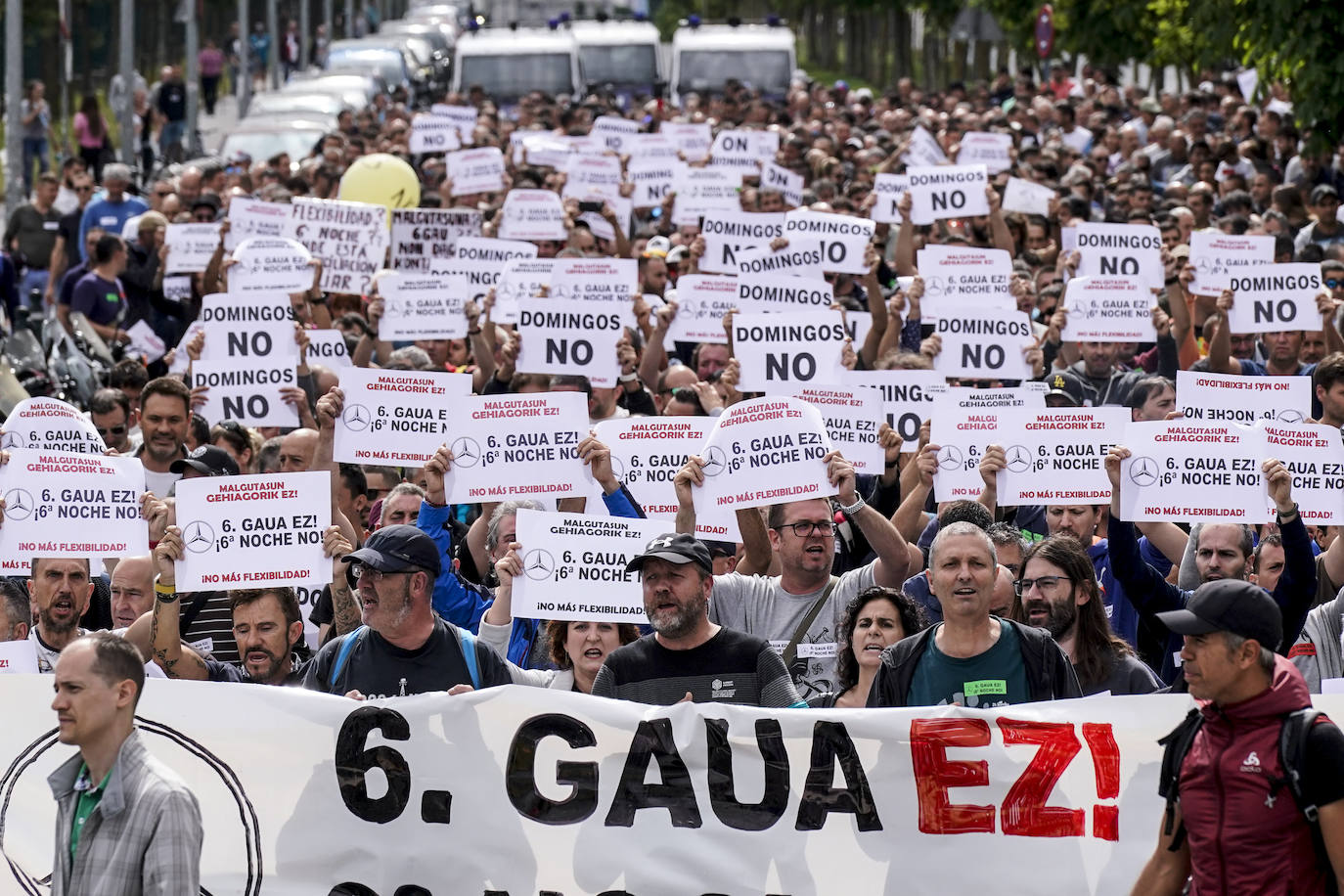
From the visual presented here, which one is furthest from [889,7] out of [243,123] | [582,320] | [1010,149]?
[582,320]

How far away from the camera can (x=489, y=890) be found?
6.88 m

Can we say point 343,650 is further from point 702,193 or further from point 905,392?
point 702,193

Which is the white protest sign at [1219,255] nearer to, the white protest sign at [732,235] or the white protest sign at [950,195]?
the white protest sign at [950,195]

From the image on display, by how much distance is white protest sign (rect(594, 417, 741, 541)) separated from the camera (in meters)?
9.56

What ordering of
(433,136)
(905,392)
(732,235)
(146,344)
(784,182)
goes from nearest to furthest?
(905,392) < (146,344) < (732,235) < (784,182) < (433,136)

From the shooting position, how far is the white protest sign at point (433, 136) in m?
24.2

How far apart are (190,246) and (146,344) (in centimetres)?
129

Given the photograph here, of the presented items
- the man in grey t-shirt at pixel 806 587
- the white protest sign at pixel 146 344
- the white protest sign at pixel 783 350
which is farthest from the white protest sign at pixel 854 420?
the white protest sign at pixel 146 344

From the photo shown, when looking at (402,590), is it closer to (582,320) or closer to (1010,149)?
(582,320)

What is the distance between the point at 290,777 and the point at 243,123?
25411 mm

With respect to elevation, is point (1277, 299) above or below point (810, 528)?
above

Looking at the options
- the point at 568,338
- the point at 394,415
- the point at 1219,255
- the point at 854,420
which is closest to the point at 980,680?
the point at 854,420

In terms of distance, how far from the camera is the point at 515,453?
9.42m

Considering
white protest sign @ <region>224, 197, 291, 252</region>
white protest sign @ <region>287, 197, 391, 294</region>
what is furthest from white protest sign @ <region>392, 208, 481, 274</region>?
white protest sign @ <region>224, 197, 291, 252</region>
